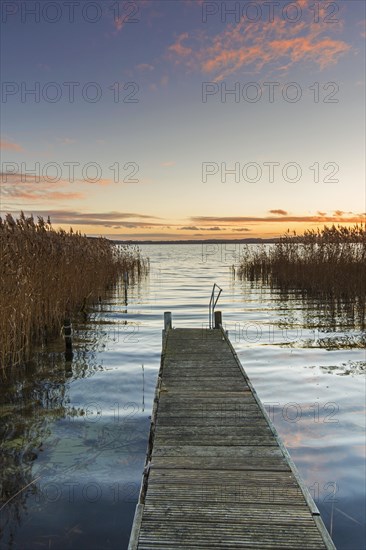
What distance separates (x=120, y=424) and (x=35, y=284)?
585 cm

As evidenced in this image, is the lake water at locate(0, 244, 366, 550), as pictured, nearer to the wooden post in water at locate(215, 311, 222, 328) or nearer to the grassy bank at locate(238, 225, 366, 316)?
the wooden post in water at locate(215, 311, 222, 328)

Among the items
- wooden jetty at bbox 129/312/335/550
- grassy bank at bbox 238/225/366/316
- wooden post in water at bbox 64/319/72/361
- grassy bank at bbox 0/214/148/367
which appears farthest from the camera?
grassy bank at bbox 238/225/366/316

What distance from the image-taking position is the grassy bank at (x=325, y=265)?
20.7 meters

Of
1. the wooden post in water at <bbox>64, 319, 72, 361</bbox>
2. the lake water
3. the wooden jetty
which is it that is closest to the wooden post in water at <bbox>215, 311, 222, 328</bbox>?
the lake water

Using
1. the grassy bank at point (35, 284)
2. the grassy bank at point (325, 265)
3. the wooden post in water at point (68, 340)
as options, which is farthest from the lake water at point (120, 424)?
the grassy bank at point (325, 265)

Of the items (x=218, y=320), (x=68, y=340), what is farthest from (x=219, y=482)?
(x=218, y=320)

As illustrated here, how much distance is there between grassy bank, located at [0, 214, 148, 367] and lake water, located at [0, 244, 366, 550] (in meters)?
0.62

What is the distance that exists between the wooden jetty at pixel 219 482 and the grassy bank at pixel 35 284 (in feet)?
13.7

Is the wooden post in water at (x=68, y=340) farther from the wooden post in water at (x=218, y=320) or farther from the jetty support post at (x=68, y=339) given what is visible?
the wooden post in water at (x=218, y=320)

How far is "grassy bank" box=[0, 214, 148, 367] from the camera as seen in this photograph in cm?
1029

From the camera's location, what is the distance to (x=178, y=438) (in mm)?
5836

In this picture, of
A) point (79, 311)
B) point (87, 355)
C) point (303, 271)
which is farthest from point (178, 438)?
point (303, 271)

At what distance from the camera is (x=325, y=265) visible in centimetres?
2288

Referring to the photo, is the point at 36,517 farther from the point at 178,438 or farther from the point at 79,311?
the point at 79,311
